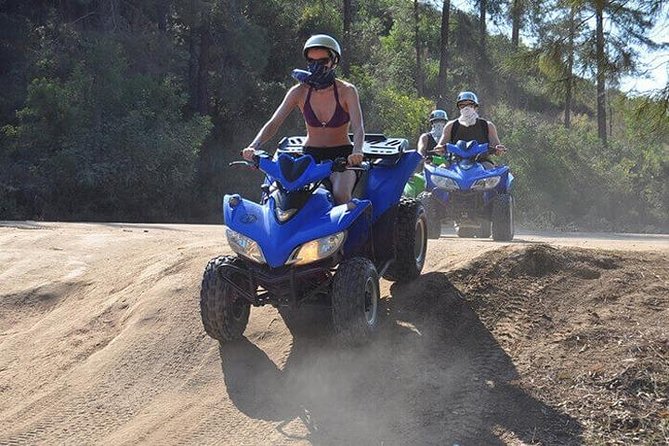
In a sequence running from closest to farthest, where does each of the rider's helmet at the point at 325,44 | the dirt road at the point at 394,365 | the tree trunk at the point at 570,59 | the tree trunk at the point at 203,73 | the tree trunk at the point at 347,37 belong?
the dirt road at the point at 394,365, the rider's helmet at the point at 325,44, the tree trunk at the point at 570,59, the tree trunk at the point at 203,73, the tree trunk at the point at 347,37

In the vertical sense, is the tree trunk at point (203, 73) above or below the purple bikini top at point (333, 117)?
above

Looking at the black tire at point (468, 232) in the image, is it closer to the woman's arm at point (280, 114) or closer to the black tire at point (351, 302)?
the woman's arm at point (280, 114)

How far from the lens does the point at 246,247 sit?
5793mm

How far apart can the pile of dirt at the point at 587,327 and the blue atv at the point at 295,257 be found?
0.97 metres

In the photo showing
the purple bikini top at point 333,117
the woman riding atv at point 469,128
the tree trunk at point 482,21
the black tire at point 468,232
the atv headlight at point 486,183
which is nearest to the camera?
the purple bikini top at point 333,117

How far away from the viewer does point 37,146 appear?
24062mm

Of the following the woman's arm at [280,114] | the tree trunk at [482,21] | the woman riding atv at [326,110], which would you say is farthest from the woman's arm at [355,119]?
the tree trunk at [482,21]

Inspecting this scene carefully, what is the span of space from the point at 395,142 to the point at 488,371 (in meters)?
2.50

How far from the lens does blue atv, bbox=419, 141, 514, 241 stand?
1127cm

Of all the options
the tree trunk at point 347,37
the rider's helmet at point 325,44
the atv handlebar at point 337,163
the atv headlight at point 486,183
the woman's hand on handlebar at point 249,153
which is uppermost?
the tree trunk at point 347,37

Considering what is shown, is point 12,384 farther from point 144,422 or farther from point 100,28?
point 100,28

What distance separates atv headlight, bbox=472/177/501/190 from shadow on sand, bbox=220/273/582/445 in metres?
4.75

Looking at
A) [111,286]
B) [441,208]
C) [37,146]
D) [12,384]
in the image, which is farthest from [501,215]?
[37,146]

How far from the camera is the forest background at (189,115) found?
23.8 meters
